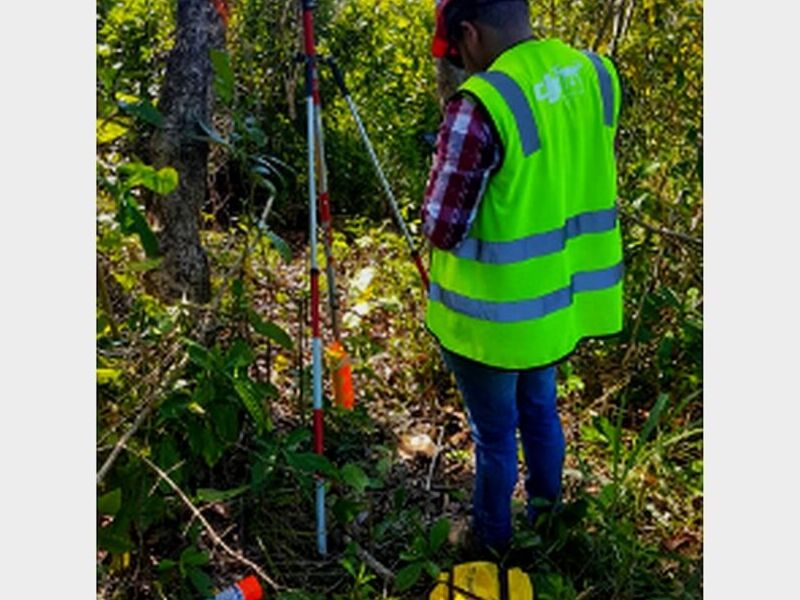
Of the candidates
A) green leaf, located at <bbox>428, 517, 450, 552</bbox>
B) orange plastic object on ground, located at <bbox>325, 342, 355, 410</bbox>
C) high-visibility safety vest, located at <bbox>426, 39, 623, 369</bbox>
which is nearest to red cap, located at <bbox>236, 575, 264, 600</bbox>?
green leaf, located at <bbox>428, 517, 450, 552</bbox>

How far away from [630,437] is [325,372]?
3.76 ft

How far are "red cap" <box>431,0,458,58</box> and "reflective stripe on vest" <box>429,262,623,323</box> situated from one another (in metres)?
0.58

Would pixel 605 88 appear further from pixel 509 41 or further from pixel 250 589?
pixel 250 589

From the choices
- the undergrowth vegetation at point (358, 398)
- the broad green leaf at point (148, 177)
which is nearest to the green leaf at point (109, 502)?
the undergrowth vegetation at point (358, 398)

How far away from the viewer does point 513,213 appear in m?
1.92

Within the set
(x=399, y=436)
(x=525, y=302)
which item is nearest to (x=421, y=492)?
(x=399, y=436)

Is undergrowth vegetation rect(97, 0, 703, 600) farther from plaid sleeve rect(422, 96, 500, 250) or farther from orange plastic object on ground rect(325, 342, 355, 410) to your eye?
plaid sleeve rect(422, 96, 500, 250)

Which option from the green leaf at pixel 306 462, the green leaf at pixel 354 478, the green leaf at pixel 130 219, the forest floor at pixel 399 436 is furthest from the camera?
the forest floor at pixel 399 436

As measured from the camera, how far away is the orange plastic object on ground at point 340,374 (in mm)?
2824

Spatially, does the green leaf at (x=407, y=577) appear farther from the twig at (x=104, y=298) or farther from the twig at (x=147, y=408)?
the twig at (x=104, y=298)

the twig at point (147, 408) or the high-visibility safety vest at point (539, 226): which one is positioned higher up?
the high-visibility safety vest at point (539, 226)

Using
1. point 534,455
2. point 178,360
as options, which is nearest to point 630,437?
point 534,455

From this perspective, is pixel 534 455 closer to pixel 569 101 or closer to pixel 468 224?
pixel 468 224

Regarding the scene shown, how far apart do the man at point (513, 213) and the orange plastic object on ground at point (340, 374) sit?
2.19ft
